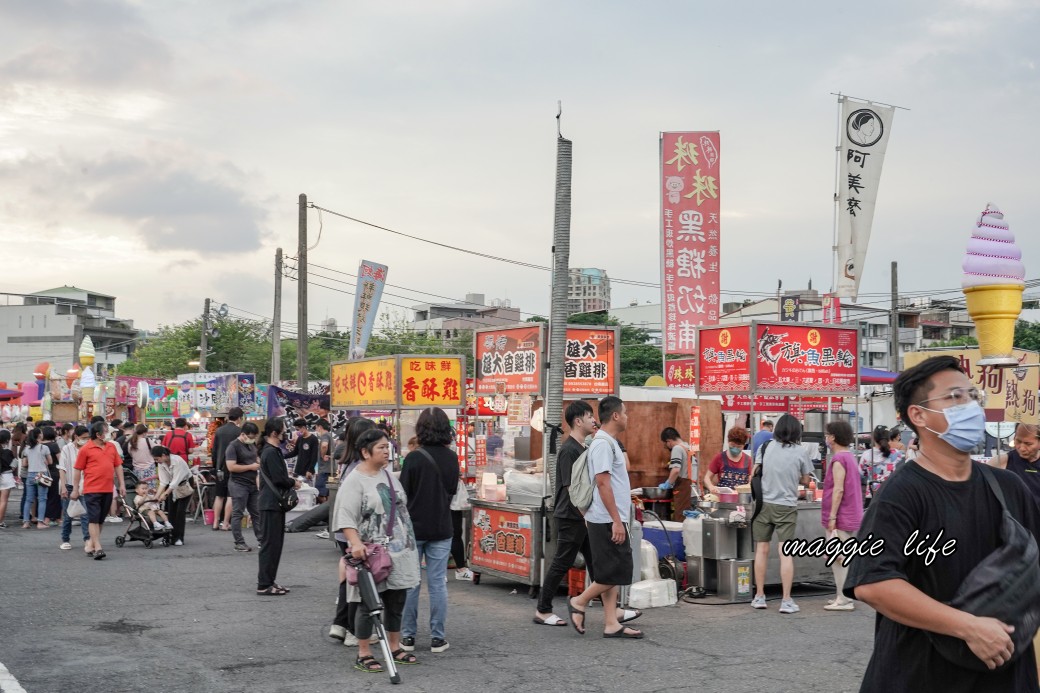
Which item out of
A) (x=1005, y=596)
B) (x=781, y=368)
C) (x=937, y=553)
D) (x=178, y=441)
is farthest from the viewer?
(x=178, y=441)

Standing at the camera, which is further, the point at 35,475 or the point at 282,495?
the point at 35,475

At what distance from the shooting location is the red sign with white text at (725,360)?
13.0 metres

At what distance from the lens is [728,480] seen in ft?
43.7

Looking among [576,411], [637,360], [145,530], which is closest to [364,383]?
[145,530]

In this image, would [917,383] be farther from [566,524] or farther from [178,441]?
[178,441]

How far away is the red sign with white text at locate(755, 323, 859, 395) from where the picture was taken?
1278 cm

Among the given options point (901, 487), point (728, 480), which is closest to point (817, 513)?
point (728, 480)

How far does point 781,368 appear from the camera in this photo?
12.9 metres

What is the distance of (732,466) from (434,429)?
5.82 meters

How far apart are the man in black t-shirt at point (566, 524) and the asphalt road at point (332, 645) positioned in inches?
11.4

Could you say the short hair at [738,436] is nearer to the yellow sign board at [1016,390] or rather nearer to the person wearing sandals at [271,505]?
the person wearing sandals at [271,505]

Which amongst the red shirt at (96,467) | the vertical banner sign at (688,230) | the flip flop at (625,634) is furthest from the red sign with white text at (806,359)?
the red shirt at (96,467)

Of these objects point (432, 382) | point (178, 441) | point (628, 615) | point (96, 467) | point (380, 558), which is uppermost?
point (432, 382)

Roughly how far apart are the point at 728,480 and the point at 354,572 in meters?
7.02
